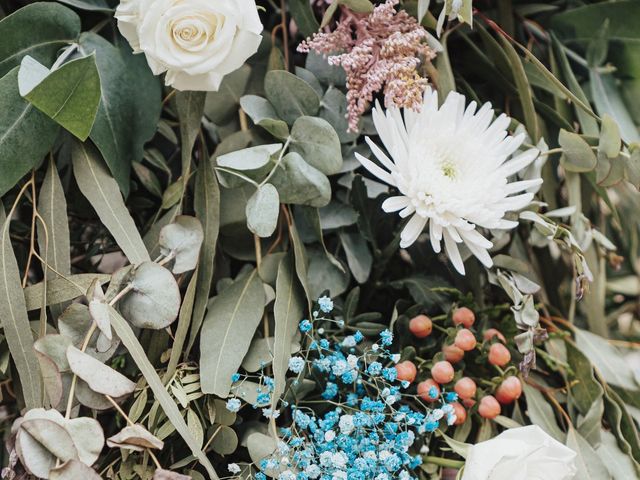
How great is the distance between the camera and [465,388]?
659 millimetres

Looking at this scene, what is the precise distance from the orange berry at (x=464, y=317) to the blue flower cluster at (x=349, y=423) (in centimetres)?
8

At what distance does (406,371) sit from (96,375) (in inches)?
11.2

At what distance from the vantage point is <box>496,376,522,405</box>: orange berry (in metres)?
0.67

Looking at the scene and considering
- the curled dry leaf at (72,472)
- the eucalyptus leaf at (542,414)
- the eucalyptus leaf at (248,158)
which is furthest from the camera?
the eucalyptus leaf at (542,414)

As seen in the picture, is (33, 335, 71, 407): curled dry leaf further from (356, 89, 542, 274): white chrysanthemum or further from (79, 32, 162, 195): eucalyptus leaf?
(356, 89, 542, 274): white chrysanthemum

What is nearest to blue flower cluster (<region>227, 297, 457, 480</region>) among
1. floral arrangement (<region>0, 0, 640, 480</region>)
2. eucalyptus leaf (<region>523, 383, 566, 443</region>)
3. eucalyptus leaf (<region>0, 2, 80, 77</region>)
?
floral arrangement (<region>0, 0, 640, 480</region>)

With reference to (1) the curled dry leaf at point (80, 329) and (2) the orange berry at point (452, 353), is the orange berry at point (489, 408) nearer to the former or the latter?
(2) the orange berry at point (452, 353)

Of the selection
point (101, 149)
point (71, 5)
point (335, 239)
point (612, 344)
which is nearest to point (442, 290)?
point (335, 239)

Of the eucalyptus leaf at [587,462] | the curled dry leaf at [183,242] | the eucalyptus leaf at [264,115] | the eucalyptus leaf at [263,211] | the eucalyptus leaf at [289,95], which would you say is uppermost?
the eucalyptus leaf at [289,95]

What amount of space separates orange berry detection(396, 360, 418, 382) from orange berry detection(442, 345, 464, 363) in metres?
0.04

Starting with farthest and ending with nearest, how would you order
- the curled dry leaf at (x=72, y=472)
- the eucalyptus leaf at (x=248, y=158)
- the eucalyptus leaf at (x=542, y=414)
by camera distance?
1. the eucalyptus leaf at (x=542, y=414)
2. the eucalyptus leaf at (x=248, y=158)
3. the curled dry leaf at (x=72, y=472)

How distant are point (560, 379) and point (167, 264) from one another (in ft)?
1.53

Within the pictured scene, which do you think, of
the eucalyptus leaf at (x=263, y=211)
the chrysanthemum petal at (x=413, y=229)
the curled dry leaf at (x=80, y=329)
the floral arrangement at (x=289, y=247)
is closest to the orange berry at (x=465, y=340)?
the floral arrangement at (x=289, y=247)

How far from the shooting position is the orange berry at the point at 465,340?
67 centimetres
